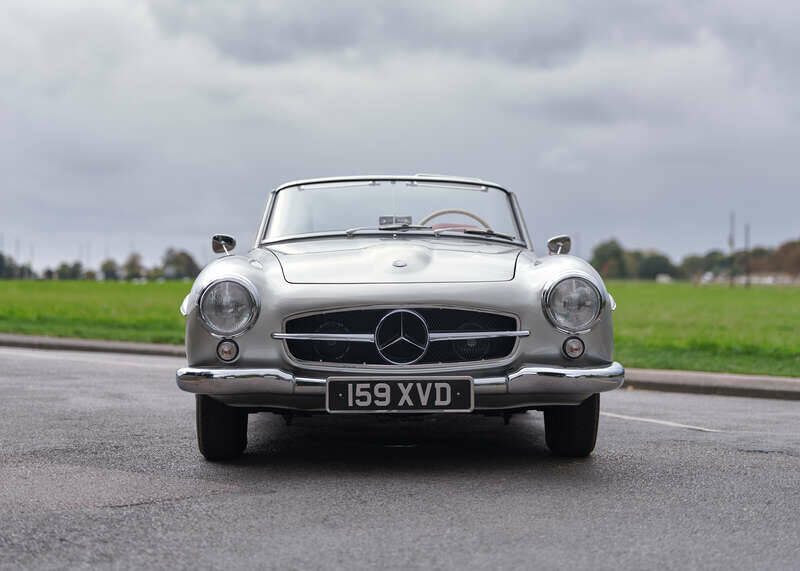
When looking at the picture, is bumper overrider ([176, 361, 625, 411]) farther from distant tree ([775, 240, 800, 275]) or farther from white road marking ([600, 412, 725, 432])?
distant tree ([775, 240, 800, 275])

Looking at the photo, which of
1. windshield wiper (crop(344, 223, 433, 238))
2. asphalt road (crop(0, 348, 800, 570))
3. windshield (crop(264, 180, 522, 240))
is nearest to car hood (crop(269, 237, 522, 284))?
windshield wiper (crop(344, 223, 433, 238))

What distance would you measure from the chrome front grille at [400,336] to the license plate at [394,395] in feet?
0.53

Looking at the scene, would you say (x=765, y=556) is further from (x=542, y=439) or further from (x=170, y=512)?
(x=542, y=439)

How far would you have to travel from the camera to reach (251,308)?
4781 millimetres

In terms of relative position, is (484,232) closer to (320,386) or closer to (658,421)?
(320,386)

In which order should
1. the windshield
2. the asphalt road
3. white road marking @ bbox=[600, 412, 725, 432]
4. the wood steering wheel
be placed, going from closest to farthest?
the asphalt road, the windshield, the wood steering wheel, white road marking @ bbox=[600, 412, 725, 432]

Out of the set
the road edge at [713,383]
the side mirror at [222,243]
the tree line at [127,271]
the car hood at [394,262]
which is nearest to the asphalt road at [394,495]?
the car hood at [394,262]

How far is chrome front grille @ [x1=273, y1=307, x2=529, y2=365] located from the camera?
15.6 feet

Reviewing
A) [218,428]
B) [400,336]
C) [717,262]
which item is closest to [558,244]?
[400,336]

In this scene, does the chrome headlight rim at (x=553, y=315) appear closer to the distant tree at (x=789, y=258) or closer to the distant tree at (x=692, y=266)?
the distant tree at (x=789, y=258)

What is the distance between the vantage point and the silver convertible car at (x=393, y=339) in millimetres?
4660

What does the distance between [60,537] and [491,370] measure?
2.14 m

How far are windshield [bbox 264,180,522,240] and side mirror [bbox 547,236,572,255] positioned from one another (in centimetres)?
22

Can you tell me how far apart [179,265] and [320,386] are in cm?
16160
